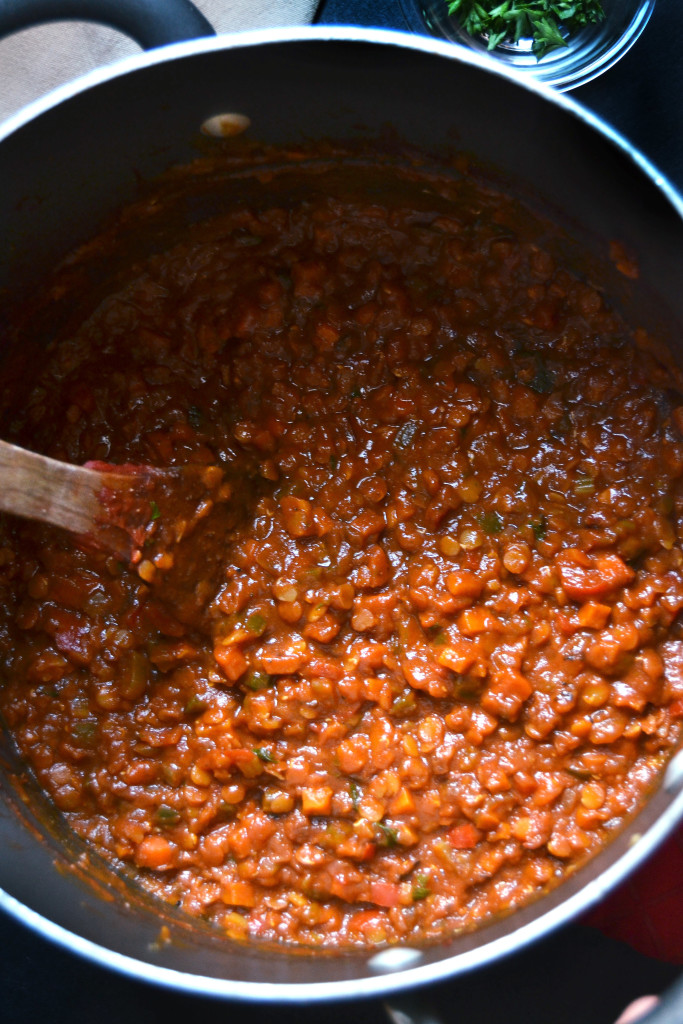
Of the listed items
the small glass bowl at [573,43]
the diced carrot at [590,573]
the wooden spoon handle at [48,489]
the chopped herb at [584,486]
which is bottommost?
the wooden spoon handle at [48,489]

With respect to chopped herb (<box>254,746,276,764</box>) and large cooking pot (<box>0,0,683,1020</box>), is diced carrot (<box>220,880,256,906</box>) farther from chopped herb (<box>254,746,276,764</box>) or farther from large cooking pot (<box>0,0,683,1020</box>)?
chopped herb (<box>254,746,276,764</box>)

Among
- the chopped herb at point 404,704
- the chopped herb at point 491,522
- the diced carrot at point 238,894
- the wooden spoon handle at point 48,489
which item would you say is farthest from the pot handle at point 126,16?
the diced carrot at point 238,894

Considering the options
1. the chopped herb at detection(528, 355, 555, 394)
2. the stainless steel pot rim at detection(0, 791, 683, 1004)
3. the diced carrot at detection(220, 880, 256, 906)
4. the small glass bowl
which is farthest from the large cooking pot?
the small glass bowl

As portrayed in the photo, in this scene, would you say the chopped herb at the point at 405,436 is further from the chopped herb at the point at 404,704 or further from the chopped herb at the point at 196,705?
the chopped herb at the point at 196,705

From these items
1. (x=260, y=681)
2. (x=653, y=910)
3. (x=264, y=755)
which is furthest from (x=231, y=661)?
(x=653, y=910)

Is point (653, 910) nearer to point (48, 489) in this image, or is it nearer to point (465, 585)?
point (465, 585)

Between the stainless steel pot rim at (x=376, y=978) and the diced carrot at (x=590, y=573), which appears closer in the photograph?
the stainless steel pot rim at (x=376, y=978)
